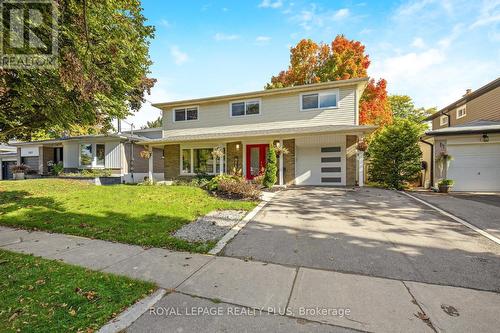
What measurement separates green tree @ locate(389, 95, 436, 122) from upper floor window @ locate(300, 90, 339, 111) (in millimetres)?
28086

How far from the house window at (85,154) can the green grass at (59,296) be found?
17998 mm

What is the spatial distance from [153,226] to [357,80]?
39.9ft

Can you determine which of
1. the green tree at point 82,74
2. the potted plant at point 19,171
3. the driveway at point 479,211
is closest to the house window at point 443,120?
the driveway at point 479,211

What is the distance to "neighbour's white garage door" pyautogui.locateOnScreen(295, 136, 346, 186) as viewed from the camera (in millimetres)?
13047

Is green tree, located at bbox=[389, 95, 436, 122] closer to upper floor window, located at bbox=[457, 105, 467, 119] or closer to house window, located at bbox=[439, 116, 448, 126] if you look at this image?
house window, located at bbox=[439, 116, 448, 126]

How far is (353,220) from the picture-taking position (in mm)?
6441

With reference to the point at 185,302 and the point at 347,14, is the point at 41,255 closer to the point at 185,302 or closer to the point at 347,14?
the point at 185,302

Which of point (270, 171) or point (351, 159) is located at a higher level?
point (351, 159)

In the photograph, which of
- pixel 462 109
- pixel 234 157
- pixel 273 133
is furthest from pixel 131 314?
pixel 462 109

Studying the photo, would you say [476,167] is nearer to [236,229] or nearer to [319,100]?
[319,100]

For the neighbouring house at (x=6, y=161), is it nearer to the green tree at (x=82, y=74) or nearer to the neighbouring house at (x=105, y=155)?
the neighbouring house at (x=105, y=155)

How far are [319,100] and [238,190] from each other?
7.69 m

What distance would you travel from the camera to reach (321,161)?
43.9 ft

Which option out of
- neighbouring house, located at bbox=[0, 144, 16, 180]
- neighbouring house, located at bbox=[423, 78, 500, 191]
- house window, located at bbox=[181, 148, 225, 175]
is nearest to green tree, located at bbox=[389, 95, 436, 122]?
neighbouring house, located at bbox=[423, 78, 500, 191]
